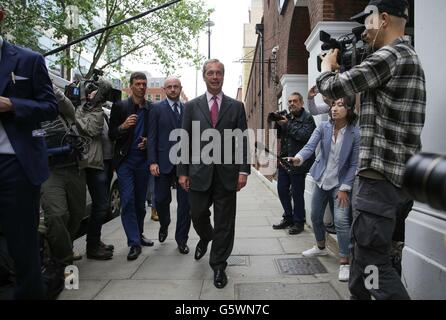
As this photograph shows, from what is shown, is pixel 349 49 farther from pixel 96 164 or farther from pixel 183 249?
pixel 183 249

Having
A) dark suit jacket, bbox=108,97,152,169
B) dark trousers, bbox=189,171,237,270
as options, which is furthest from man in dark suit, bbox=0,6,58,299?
dark suit jacket, bbox=108,97,152,169

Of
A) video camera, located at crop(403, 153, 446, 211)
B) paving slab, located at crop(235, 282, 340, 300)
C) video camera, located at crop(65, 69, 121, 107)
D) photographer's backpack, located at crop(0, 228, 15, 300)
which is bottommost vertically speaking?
paving slab, located at crop(235, 282, 340, 300)

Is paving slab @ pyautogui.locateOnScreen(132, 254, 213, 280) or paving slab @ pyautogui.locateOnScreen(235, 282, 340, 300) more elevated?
paving slab @ pyautogui.locateOnScreen(235, 282, 340, 300)

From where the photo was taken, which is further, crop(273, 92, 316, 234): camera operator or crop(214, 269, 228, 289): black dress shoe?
crop(273, 92, 316, 234): camera operator

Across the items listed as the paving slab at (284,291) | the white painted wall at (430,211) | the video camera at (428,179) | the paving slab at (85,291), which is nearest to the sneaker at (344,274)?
the paving slab at (284,291)

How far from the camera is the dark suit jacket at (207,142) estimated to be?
3779mm

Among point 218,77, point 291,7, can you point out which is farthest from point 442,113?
point 291,7

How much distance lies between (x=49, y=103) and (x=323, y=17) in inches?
191

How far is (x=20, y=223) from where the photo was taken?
2361 millimetres

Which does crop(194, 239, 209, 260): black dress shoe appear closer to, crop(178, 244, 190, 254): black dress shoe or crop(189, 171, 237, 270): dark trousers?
crop(178, 244, 190, 254): black dress shoe

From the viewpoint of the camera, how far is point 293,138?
5.63 meters

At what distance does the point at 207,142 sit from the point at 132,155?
56.3 inches

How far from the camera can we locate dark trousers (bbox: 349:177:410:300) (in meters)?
2.21

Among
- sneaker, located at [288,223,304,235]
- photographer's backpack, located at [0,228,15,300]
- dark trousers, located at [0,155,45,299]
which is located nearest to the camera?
dark trousers, located at [0,155,45,299]
